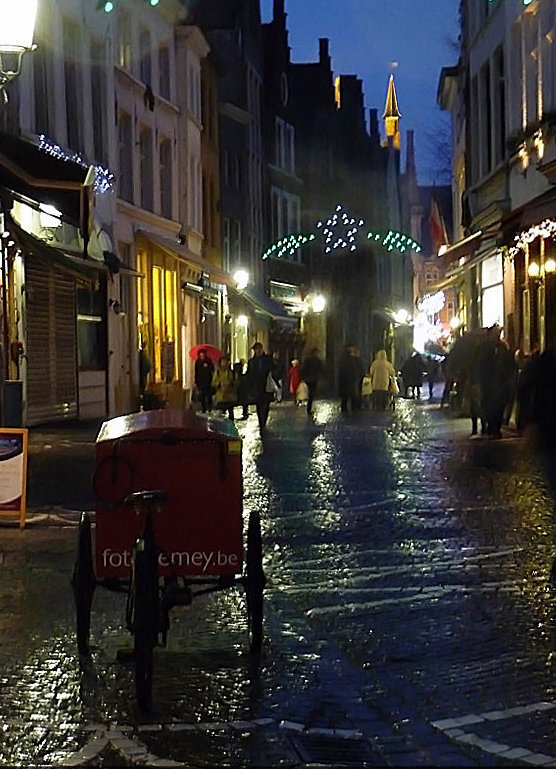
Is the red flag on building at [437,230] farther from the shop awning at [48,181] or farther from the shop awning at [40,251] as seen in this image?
the shop awning at [40,251]

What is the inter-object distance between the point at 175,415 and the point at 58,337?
63.9 ft

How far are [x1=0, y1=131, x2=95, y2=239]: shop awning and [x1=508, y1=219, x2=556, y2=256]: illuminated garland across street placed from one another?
7.14 metres

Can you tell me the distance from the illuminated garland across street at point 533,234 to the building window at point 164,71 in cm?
1407

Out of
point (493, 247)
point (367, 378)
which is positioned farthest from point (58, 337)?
point (367, 378)

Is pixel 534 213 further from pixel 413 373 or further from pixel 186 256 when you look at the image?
pixel 413 373

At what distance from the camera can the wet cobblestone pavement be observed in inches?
238

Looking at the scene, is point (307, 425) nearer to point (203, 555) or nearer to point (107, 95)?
point (107, 95)

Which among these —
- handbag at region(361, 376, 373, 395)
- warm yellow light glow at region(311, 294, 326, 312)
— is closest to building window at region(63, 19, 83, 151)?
handbag at region(361, 376, 373, 395)

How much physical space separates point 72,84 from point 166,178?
10430mm

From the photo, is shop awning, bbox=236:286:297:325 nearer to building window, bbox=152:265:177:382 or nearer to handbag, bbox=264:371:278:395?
building window, bbox=152:265:177:382

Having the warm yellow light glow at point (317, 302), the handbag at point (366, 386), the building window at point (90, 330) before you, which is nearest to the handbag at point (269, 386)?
the building window at point (90, 330)

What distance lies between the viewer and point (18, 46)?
12578 millimetres

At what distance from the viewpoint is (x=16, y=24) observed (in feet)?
40.8

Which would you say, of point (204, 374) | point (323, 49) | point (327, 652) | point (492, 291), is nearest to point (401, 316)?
point (323, 49)
